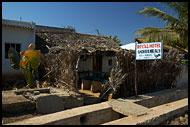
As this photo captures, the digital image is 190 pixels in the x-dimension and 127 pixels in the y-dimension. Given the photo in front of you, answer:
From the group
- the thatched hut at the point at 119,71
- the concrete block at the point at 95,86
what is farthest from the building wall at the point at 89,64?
the concrete block at the point at 95,86

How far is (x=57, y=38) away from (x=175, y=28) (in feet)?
25.0

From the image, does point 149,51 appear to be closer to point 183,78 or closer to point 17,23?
point 183,78

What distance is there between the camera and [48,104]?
14.9 feet

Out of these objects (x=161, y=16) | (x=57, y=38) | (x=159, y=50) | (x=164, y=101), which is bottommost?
(x=164, y=101)

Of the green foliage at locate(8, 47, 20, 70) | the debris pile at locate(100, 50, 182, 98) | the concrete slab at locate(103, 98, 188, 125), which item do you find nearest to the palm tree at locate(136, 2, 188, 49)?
the debris pile at locate(100, 50, 182, 98)

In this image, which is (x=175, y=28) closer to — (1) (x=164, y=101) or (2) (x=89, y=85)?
(1) (x=164, y=101)

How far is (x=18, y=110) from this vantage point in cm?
427

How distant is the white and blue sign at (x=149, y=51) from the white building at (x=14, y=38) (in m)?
6.49

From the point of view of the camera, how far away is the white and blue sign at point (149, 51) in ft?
17.6

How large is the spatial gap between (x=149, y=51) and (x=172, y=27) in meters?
6.30

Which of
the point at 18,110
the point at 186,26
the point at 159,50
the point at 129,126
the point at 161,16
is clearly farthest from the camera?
the point at 161,16

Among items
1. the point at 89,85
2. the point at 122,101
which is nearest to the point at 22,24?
the point at 89,85

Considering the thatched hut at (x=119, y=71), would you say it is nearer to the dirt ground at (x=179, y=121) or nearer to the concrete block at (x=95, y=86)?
the concrete block at (x=95, y=86)

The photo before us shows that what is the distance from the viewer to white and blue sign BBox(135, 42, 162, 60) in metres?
5.37
